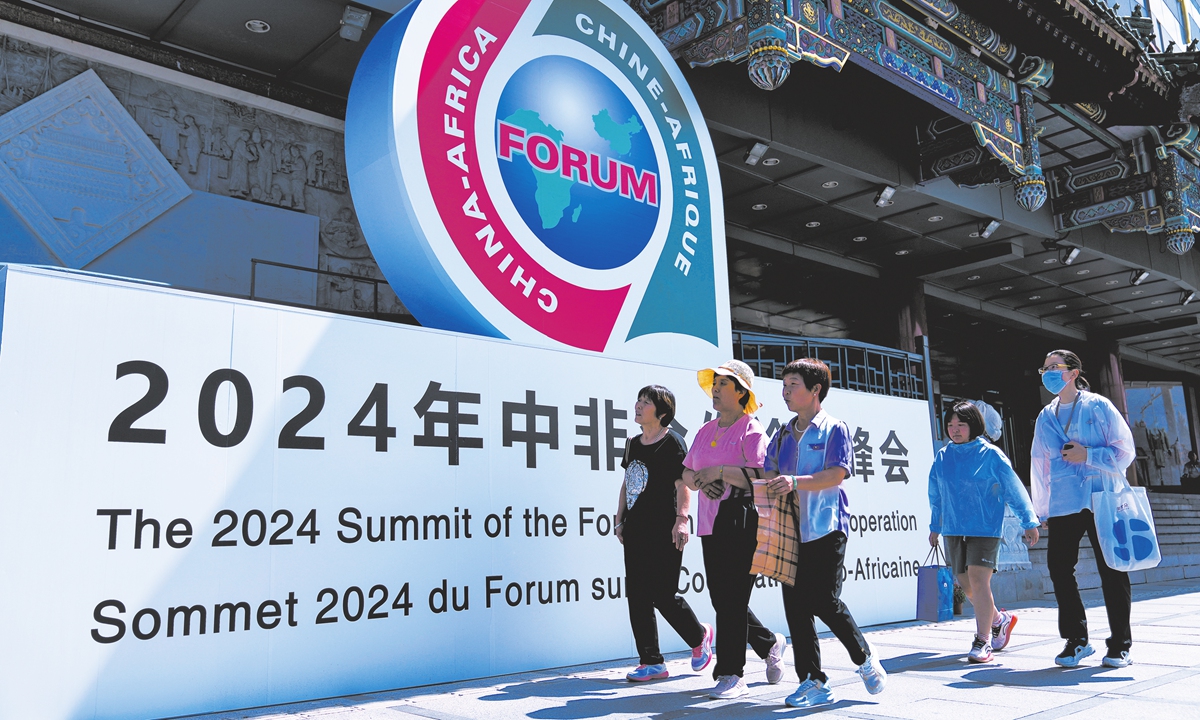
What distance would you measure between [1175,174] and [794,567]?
16.0m

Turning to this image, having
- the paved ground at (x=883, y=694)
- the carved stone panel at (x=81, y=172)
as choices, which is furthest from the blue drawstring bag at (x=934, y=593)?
the carved stone panel at (x=81, y=172)

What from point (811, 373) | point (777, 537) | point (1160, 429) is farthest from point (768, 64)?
point (1160, 429)

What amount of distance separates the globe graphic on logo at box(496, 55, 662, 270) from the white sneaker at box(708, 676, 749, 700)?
3.17 metres

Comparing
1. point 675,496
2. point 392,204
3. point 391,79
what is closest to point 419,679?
point 675,496

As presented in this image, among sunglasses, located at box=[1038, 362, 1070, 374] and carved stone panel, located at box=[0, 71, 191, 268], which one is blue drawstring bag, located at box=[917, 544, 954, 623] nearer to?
sunglasses, located at box=[1038, 362, 1070, 374]

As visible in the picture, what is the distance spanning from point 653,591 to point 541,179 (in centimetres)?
301

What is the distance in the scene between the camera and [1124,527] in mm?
4207

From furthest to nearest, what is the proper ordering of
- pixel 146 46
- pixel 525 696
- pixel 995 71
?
pixel 995 71 → pixel 146 46 → pixel 525 696

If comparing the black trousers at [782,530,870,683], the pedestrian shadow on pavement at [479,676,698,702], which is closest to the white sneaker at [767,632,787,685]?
the pedestrian shadow on pavement at [479,676,698,702]

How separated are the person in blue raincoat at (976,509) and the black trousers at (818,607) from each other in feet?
5.08

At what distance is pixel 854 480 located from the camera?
21.9ft

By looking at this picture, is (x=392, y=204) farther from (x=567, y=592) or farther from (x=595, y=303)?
(x=567, y=592)

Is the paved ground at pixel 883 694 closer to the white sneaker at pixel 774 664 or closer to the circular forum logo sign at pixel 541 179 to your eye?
the white sneaker at pixel 774 664

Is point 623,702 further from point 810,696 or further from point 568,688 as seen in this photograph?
point 810,696
